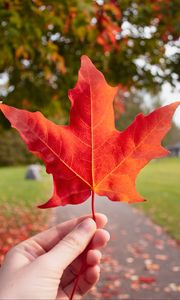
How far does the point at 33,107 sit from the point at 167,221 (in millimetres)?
4328

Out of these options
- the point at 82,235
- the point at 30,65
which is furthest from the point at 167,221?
the point at 82,235

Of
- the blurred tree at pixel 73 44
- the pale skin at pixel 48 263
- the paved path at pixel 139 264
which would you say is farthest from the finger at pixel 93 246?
the paved path at pixel 139 264

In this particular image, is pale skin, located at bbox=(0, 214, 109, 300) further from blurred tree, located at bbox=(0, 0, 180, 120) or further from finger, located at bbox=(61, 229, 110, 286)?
blurred tree, located at bbox=(0, 0, 180, 120)

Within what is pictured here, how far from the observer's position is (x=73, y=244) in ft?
3.59

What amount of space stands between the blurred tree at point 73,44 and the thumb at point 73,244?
89.1 inches

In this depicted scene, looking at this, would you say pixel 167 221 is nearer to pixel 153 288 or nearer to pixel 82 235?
pixel 153 288

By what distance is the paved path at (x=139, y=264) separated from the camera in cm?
502

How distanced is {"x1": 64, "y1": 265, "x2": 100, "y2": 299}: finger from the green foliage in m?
31.7

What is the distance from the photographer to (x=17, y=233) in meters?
7.74

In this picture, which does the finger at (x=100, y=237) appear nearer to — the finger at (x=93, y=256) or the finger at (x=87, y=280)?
the finger at (x=93, y=256)

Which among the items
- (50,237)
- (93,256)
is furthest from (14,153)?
(93,256)

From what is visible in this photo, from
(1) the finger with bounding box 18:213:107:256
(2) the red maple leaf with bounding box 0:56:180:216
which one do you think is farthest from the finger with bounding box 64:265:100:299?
(2) the red maple leaf with bounding box 0:56:180:216

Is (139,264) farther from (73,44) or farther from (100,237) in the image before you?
(100,237)

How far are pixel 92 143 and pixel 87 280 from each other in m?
0.61
